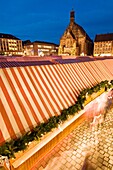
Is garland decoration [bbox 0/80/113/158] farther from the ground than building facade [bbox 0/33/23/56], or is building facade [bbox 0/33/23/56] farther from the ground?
building facade [bbox 0/33/23/56]

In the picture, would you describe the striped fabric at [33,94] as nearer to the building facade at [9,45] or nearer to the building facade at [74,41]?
the building facade at [74,41]

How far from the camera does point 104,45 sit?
4909cm

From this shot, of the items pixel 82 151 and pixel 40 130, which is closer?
pixel 40 130

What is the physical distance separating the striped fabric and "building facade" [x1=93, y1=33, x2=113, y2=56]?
46.9 m

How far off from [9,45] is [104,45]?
144 ft

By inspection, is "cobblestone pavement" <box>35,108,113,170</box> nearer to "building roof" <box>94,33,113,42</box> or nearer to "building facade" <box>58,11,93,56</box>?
"building facade" <box>58,11,93,56</box>

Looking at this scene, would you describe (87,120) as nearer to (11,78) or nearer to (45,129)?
(45,129)

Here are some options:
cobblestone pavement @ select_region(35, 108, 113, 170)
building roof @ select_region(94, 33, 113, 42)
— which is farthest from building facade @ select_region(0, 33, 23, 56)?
cobblestone pavement @ select_region(35, 108, 113, 170)

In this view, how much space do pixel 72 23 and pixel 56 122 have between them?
5366 centimetres

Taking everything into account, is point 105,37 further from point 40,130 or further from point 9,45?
point 40,130

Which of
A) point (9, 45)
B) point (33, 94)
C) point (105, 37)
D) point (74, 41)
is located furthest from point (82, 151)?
point (9, 45)

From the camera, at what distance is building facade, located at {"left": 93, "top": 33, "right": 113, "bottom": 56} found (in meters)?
48.3

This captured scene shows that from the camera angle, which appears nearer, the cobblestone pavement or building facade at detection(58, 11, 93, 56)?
the cobblestone pavement

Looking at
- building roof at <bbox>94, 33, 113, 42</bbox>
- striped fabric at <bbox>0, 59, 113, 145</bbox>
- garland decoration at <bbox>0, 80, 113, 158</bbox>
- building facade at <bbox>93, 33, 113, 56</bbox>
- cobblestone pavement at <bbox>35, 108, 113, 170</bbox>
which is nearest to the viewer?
garland decoration at <bbox>0, 80, 113, 158</bbox>
